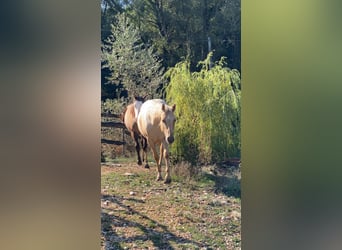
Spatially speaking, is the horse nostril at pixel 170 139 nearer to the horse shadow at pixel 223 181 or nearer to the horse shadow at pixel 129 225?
the horse shadow at pixel 223 181

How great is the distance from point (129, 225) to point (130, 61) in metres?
1.34

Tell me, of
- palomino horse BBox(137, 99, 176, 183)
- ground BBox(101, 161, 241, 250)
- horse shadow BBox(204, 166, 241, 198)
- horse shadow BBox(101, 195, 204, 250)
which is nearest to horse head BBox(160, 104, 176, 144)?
palomino horse BBox(137, 99, 176, 183)

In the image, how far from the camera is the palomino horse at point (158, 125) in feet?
10.9

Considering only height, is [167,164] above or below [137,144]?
below

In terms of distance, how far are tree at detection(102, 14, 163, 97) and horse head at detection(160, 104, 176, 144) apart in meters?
0.18

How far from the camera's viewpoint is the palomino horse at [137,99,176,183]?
3.32 m

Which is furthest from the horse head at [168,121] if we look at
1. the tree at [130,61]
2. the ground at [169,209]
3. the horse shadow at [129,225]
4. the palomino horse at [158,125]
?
the horse shadow at [129,225]

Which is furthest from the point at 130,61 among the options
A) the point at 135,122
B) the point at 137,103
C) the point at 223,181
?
the point at 223,181
